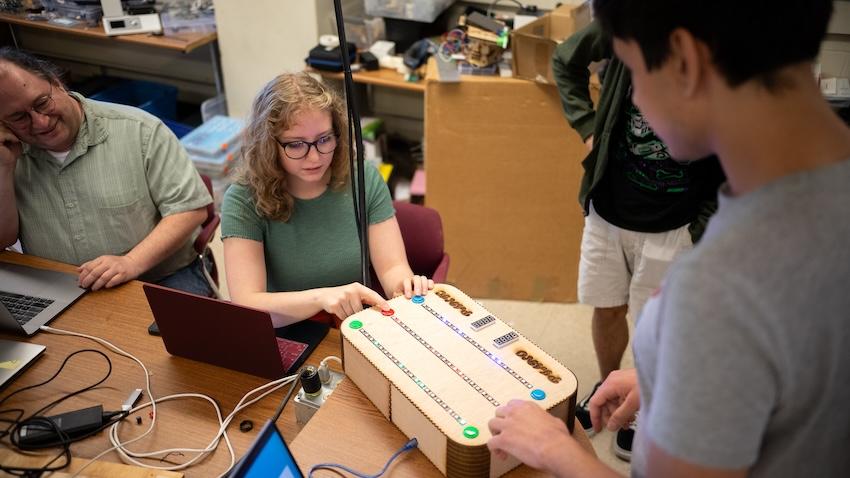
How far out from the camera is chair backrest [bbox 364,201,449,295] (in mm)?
1906

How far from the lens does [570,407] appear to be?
3.59ft

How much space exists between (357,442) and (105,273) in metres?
0.91

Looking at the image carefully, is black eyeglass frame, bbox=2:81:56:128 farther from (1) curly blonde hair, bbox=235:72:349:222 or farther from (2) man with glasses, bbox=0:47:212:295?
(1) curly blonde hair, bbox=235:72:349:222

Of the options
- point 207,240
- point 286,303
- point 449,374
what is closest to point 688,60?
point 449,374

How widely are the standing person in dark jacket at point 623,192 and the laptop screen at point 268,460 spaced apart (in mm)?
1173

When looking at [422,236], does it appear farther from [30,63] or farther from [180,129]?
[180,129]

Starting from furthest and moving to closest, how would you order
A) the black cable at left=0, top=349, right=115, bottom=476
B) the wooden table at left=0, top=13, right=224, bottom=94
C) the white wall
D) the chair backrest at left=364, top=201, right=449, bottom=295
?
the white wall → the wooden table at left=0, top=13, right=224, bottom=94 → the chair backrest at left=364, top=201, right=449, bottom=295 → the black cable at left=0, top=349, right=115, bottom=476

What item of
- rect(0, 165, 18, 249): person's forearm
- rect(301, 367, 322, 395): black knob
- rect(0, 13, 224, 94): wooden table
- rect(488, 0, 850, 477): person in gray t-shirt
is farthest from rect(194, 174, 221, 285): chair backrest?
rect(488, 0, 850, 477): person in gray t-shirt

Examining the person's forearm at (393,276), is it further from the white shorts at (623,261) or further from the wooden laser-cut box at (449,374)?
the white shorts at (623,261)

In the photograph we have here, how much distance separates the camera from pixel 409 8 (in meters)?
2.84

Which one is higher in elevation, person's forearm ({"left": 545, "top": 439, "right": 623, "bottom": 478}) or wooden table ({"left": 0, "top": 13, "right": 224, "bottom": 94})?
wooden table ({"left": 0, "top": 13, "right": 224, "bottom": 94})

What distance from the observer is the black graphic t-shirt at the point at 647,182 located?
5.52ft

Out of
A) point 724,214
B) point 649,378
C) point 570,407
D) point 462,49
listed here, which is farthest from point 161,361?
point 462,49

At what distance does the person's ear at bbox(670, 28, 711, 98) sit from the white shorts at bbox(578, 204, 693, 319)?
1.24 meters
